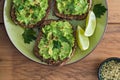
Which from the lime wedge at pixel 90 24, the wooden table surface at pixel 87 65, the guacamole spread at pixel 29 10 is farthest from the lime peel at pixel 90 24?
the guacamole spread at pixel 29 10

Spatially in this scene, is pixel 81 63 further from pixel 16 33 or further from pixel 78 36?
pixel 16 33

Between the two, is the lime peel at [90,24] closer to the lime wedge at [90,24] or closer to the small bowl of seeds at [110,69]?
the lime wedge at [90,24]

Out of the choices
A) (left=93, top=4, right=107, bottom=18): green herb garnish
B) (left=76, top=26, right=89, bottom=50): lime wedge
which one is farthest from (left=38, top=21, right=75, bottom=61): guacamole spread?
(left=93, top=4, right=107, bottom=18): green herb garnish

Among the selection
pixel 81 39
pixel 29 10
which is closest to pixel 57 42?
pixel 81 39

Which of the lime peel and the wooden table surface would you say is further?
the wooden table surface

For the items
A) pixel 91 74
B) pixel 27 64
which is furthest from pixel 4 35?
pixel 91 74

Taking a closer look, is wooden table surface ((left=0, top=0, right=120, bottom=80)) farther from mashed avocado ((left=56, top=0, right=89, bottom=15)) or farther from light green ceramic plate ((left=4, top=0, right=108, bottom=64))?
mashed avocado ((left=56, top=0, right=89, bottom=15))
